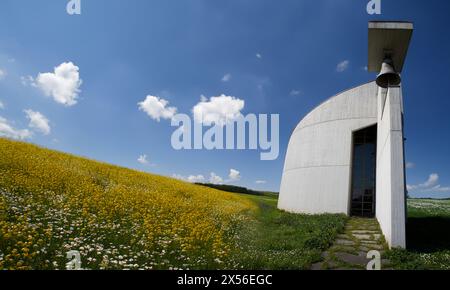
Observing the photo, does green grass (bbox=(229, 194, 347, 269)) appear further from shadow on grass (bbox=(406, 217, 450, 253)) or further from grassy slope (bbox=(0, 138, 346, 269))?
shadow on grass (bbox=(406, 217, 450, 253))

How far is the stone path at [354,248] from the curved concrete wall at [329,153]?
4353 mm

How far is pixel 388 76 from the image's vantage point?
9.33 metres

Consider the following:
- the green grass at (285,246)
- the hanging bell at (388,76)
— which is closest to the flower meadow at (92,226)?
the green grass at (285,246)

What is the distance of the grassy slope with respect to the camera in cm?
555

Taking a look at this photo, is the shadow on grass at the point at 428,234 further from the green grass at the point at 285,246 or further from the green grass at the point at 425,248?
the green grass at the point at 285,246

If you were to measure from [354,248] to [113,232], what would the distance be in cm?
658

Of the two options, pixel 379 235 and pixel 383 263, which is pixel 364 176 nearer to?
pixel 379 235

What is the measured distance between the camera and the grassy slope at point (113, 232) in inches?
218

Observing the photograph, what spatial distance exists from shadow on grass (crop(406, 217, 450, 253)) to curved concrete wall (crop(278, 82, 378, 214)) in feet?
11.4

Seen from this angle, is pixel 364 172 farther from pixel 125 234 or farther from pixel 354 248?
pixel 125 234
